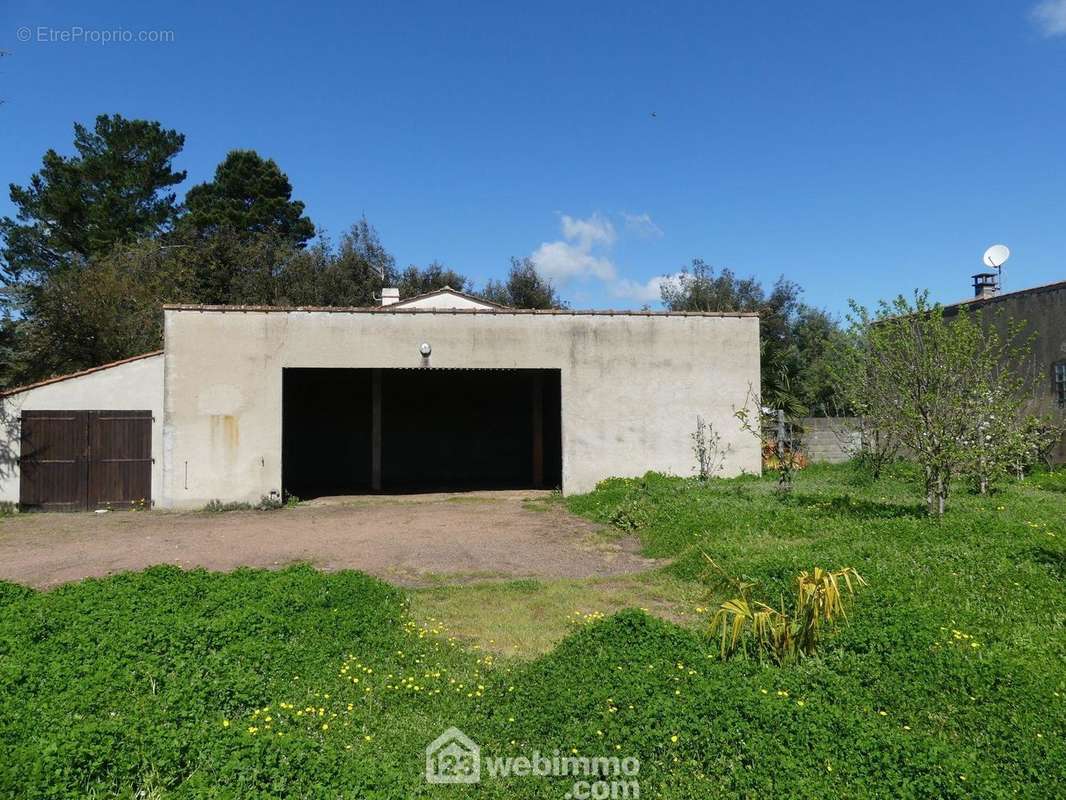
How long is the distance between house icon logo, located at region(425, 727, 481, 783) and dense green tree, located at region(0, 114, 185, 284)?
111 ft

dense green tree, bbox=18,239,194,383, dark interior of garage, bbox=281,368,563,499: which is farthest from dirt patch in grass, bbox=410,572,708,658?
dense green tree, bbox=18,239,194,383

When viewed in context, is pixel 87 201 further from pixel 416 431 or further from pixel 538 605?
pixel 538 605

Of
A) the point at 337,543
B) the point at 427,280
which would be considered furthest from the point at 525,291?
the point at 337,543

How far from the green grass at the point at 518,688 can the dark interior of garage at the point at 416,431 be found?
13.0m

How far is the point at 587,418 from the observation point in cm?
1505

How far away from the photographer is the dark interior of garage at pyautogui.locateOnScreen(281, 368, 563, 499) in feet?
65.5

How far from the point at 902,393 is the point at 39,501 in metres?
15.5

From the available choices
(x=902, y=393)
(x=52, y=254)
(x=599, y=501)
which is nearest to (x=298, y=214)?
(x=52, y=254)

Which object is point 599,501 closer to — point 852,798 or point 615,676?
point 615,676

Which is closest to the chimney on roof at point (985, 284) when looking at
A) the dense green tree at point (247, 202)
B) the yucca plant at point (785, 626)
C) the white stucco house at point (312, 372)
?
the white stucco house at point (312, 372)

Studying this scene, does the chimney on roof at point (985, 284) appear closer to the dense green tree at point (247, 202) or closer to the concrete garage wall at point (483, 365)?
the concrete garage wall at point (483, 365)

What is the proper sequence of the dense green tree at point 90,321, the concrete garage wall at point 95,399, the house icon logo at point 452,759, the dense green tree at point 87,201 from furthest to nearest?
the dense green tree at point 87,201 → the dense green tree at point 90,321 → the concrete garage wall at point 95,399 → the house icon logo at point 452,759

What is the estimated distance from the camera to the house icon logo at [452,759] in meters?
3.65

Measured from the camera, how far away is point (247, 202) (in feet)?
124
